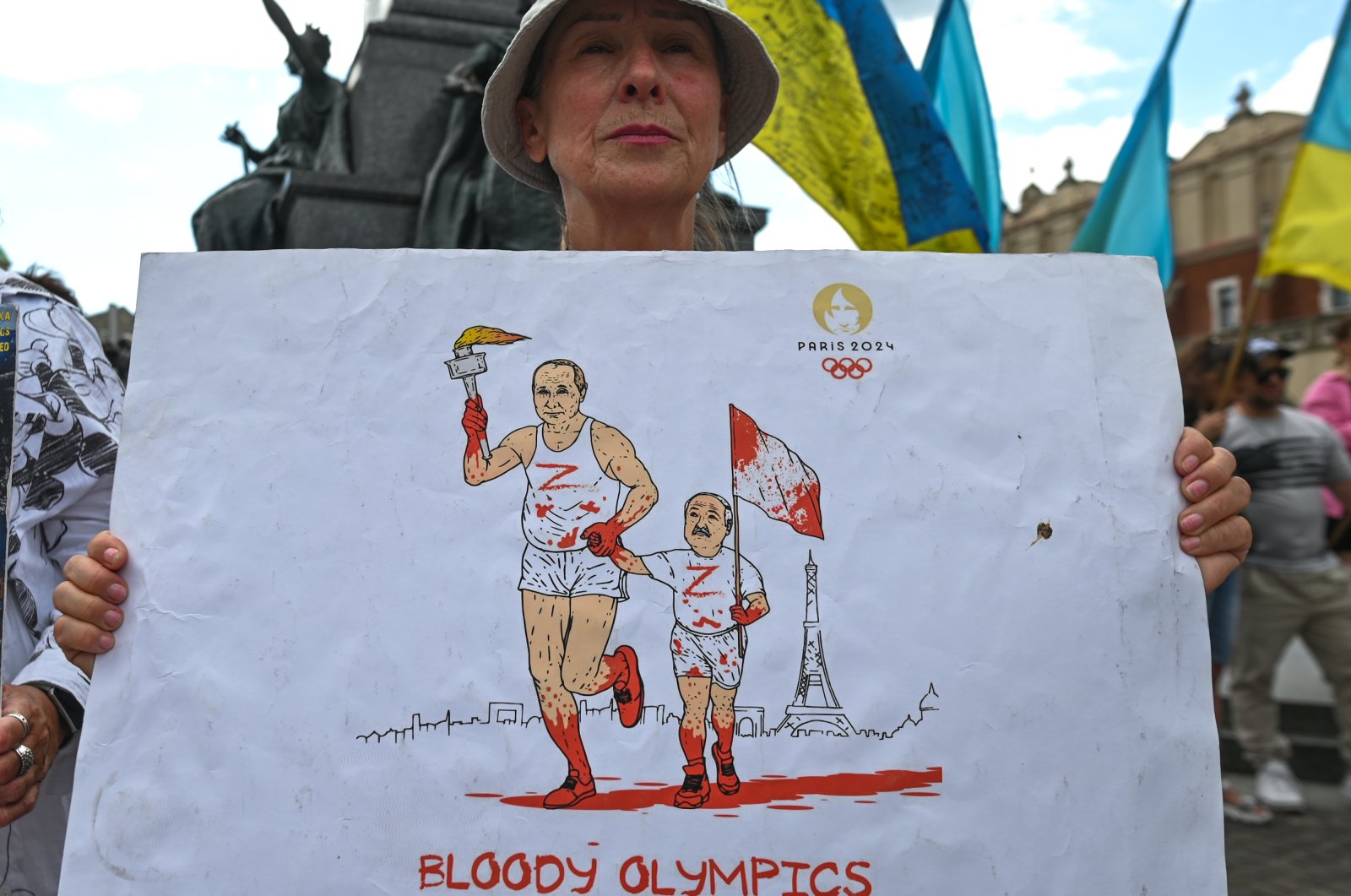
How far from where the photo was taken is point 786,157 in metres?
3.81

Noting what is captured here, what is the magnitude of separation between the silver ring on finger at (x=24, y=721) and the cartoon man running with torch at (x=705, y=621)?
738 millimetres

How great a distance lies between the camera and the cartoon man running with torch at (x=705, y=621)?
1.24 m

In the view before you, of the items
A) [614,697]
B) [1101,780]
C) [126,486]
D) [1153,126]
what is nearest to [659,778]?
[614,697]

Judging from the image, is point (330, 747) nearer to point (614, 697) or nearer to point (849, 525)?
point (614, 697)

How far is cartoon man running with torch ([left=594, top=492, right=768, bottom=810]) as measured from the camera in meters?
1.24

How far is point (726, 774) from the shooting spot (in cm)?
124

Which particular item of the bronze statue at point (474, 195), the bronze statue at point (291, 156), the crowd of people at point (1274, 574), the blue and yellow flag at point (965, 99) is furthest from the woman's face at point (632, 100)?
the bronze statue at point (291, 156)

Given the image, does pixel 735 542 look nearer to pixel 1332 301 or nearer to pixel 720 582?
pixel 720 582

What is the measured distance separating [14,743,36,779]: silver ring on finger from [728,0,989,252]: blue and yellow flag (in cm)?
310

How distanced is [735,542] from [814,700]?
0.68 ft

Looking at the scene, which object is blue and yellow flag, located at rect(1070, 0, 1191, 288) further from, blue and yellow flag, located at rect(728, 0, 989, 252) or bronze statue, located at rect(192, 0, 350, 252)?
bronze statue, located at rect(192, 0, 350, 252)

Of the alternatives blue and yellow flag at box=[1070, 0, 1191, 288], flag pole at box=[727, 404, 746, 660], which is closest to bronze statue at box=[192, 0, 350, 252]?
blue and yellow flag at box=[1070, 0, 1191, 288]

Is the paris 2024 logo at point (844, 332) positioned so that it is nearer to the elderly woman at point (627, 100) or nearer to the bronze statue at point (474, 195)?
the elderly woman at point (627, 100)

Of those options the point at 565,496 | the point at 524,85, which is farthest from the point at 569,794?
the point at 524,85
